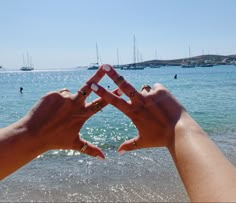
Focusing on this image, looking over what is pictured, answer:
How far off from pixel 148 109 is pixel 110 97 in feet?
1.24

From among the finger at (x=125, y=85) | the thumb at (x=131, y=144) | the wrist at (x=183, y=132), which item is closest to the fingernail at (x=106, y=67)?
the finger at (x=125, y=85)

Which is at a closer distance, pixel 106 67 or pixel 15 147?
pixel 15 147

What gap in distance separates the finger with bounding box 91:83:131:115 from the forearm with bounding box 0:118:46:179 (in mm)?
708

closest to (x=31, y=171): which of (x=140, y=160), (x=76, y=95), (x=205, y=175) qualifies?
(x=140, y=160)

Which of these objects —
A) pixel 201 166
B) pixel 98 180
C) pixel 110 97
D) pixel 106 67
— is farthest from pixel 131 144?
pixel 98 180

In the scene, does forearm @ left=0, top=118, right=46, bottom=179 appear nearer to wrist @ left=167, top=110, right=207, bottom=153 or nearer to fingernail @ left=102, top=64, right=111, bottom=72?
fingernail @ left=102, top=64, right=111, bottom=72

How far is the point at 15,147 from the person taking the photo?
2.88 meters

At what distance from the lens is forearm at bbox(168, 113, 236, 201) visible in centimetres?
207

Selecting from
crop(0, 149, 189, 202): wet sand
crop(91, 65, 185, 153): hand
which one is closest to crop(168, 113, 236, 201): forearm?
crop(91, 65, 185, 153): hand

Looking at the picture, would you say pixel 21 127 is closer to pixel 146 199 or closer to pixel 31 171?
pixel 146 199

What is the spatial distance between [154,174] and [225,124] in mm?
8465

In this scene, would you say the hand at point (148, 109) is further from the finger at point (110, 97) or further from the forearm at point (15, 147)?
the forearm at point (15, 147)

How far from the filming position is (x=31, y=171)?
27.1 ft

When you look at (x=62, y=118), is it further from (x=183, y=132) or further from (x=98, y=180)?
(x=98, y=180)
